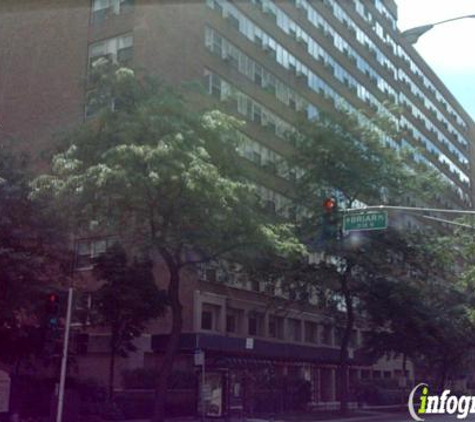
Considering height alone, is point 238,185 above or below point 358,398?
above

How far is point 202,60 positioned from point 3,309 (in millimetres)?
22687

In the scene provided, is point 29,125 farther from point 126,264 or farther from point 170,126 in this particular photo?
point 170,126

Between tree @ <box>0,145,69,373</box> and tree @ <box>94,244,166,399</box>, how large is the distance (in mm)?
3379

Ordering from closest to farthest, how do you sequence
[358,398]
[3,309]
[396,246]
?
1. [3,309]
2. [396,246]
3. [358,398]

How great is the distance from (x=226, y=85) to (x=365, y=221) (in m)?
25.7

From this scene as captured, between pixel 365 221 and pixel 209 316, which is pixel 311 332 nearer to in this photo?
pixel 209 316

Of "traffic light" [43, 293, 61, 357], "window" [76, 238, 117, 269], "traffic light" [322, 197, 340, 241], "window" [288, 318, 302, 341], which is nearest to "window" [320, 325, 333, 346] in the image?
"window" [288, 318, 302, 341]

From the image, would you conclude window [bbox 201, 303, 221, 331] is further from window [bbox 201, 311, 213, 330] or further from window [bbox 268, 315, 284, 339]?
window [bbox 268, 315, 284, 339]

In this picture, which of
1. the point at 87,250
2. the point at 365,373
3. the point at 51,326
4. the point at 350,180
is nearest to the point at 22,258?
the point at 51,326

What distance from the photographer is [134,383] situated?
113 ft

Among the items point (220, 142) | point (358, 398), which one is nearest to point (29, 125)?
point (220, 142)

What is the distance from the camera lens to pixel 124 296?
30.3 m

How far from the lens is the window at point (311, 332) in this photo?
169 ft

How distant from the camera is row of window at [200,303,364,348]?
41.4m
